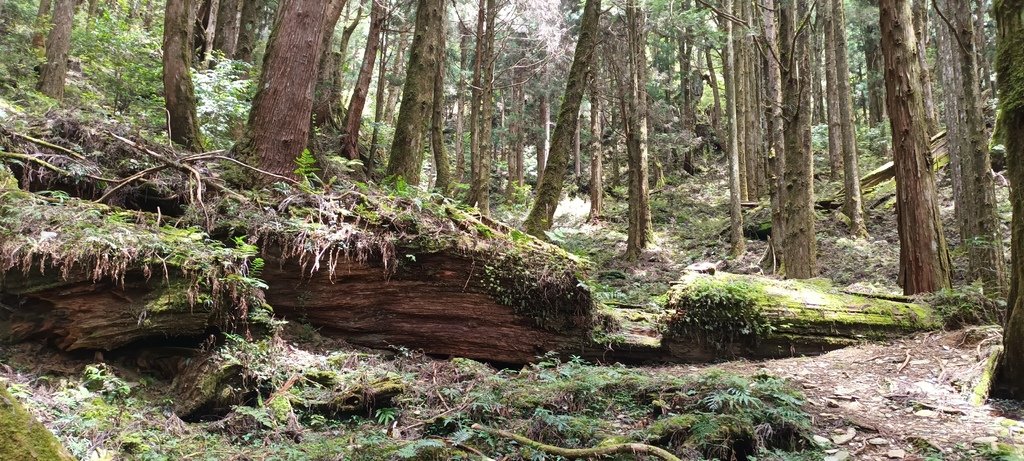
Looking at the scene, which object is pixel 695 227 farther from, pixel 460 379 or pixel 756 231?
pixel 460 379

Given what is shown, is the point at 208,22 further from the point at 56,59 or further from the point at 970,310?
the point at 970,310

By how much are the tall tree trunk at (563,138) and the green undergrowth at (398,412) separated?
195 inches

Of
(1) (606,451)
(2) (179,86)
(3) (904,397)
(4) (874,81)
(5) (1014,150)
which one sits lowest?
(1) (606,451)

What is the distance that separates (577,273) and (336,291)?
2888mm

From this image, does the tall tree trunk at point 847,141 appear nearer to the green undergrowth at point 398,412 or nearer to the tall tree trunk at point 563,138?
the tall tree trunk at point 563,138

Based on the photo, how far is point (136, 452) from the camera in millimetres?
3643

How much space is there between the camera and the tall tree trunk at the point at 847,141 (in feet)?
49.8

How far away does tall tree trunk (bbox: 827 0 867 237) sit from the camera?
1519 centimetres

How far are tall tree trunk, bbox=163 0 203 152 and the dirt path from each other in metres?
7.69

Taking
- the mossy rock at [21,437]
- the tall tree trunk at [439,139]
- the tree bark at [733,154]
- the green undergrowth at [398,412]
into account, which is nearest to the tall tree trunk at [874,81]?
the tree bark at [733,154]

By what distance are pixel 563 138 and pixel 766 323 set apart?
17.7ft

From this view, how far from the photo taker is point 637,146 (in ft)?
54.2

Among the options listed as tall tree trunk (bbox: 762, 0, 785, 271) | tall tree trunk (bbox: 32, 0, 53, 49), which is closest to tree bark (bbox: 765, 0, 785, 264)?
tall tree trunk (bbox: 762, 0, 785, 271)

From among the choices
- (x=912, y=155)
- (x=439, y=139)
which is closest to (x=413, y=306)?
(x=912, y=155)
